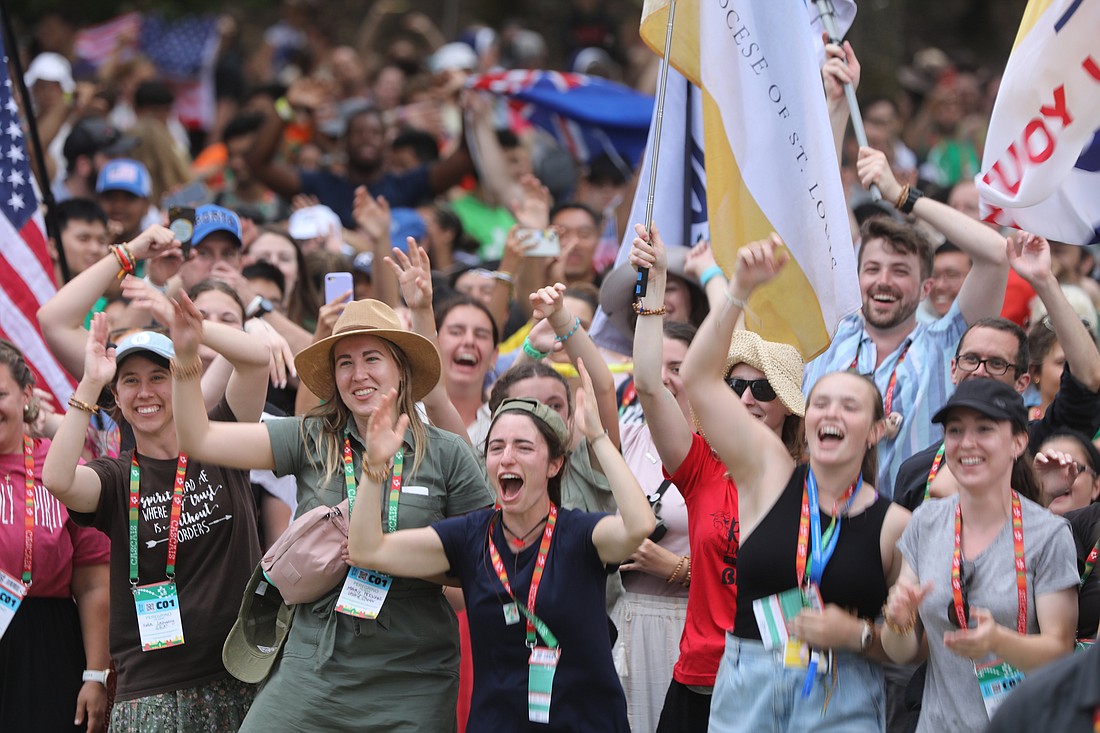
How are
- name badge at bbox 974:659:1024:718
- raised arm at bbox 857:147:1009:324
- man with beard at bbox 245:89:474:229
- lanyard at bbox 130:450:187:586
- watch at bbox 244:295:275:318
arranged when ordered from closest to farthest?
1. name badge at bbox 974:659:1024:718
2. lanyard at bbox 130:450:187:586
3. raised arm at bbox 857:147:1009:324
4. watch at bbox 244:295:275:318
5. man with beard at bbox 245:89:474:229

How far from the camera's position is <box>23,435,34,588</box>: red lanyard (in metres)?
5.88

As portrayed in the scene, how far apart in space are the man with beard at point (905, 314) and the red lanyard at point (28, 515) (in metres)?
3.23

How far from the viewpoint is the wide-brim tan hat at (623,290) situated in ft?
21.5

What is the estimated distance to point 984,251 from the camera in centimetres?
586

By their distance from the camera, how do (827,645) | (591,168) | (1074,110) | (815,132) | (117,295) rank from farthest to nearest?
1. (591,168)
2. (117,295)
3. (815,132)
4. (1074,110)
5. (827,645)

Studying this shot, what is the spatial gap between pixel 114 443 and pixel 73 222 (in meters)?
2.36

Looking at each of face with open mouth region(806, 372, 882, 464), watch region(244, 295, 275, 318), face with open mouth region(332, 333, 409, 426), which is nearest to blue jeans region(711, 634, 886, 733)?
face with open mouth region(806, 372, 882, 464)

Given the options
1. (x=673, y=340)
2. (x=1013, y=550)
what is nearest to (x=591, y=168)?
(x=673, y=340)

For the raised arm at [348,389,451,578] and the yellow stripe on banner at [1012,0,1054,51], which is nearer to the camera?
the raised arm at [348,389,451,578]

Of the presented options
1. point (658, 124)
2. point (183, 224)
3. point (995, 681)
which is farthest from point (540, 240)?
point (995, 681)

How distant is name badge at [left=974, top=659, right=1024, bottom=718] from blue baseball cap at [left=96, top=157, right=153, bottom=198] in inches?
266

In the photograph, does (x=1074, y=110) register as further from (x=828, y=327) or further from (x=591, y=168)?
(x=591, y=168)

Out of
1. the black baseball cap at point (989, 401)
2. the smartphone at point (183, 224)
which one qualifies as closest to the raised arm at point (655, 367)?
the black baseball cap at point (989, 401)

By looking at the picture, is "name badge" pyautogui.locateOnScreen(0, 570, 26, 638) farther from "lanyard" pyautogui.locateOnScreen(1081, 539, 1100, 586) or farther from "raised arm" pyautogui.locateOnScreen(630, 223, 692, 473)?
"lanyard" pyautogui.locateOnScreen(1081, 539, 1100, 586)
